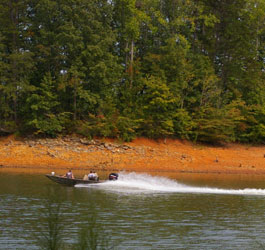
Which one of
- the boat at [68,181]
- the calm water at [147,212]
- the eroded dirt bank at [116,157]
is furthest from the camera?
the eroded dirt bank at [116,157]

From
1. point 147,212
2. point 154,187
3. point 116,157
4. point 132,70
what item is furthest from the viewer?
point 132,70

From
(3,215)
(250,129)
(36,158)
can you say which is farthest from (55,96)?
(3,215)

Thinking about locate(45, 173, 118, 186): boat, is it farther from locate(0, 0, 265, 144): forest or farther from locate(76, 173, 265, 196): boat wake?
locate(0, 0, 265, 144): forest

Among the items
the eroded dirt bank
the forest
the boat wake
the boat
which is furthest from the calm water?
the forest

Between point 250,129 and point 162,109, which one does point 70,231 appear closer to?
point 162,109

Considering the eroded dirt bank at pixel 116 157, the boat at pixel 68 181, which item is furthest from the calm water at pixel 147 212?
the eroded dirt bank at pixel 116 157

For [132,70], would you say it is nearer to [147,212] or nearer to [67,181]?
[67,181]

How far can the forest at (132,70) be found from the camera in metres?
51.1

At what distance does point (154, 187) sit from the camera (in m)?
32.4

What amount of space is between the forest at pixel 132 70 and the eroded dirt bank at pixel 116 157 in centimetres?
219

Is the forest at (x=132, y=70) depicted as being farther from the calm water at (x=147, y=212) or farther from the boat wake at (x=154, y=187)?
the calm water at (x=147, y=212)

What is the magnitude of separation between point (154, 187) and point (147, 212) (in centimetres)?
938

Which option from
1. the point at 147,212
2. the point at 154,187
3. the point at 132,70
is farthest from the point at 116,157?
the point at 147,212

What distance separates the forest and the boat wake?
16.7 m
